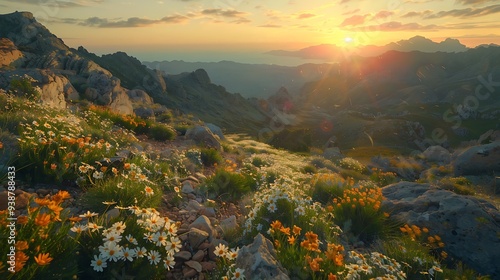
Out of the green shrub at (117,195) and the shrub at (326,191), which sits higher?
the green shrub at (117,195)

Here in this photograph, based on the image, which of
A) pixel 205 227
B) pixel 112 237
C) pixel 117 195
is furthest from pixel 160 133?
pixel 112 237

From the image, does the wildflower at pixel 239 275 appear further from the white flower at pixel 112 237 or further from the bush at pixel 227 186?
the bush at pixel 227 186

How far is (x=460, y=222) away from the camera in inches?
308

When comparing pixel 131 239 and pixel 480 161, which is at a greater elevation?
pixel 131 239

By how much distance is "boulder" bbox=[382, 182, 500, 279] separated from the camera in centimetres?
715

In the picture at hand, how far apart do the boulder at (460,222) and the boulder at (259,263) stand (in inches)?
202

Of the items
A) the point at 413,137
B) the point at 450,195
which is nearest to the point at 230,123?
the point at 413,137

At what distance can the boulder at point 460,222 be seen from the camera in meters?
7.15

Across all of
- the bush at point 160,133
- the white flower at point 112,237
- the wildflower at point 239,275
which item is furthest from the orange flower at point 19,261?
the bush at point 160,133

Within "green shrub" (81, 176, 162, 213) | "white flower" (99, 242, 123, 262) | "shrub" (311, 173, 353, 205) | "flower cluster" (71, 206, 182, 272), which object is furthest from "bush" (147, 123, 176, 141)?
"white flower" (99, 242, 123, 262)

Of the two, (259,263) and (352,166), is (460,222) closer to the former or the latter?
(259,263)

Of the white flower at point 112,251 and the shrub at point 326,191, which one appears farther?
the shrub at point 326,191

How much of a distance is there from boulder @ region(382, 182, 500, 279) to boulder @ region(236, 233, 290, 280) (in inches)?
202

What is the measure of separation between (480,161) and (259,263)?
30762 millimetres
